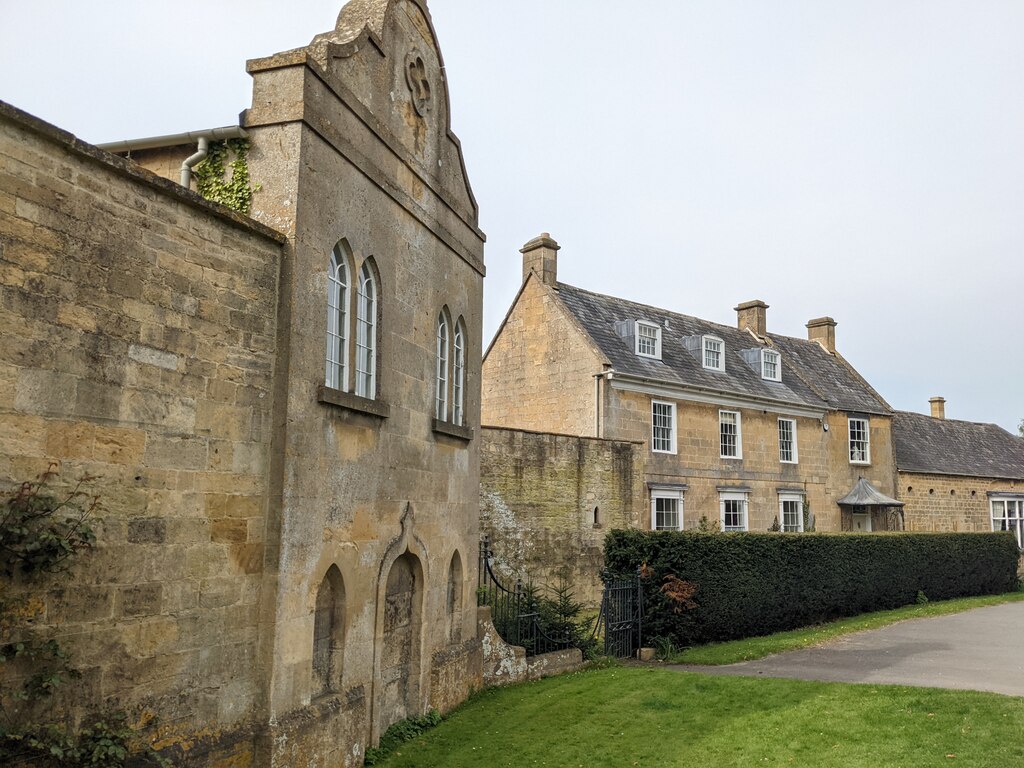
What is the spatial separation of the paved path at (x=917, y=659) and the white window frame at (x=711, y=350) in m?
11.4

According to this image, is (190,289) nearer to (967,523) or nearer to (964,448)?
(967,523)

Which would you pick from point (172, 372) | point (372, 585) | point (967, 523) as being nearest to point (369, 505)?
Result: point (372, 585)

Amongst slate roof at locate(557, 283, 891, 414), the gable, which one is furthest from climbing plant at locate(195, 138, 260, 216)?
slate roof at locate(557, 283, 891, 414)

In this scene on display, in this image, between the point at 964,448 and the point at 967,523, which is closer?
the point at 967,523

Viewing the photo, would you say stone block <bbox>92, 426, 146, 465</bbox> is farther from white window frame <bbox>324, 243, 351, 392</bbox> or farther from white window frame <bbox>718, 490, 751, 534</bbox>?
white window frame <bbox>718, 490, 751, 534</bbox>

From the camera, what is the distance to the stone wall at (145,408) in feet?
20.7

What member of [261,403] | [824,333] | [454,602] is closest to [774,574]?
[454,602]

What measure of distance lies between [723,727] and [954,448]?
112ft

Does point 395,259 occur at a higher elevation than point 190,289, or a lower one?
higher

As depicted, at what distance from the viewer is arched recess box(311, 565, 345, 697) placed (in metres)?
9.45

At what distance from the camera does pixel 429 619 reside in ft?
40.0

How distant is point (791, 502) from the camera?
31.0 m

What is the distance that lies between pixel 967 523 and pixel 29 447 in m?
39.7

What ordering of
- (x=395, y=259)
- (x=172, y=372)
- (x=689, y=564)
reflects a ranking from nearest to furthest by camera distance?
(x=172, y=372), (x=395, y=259), (x=689, y=564)
